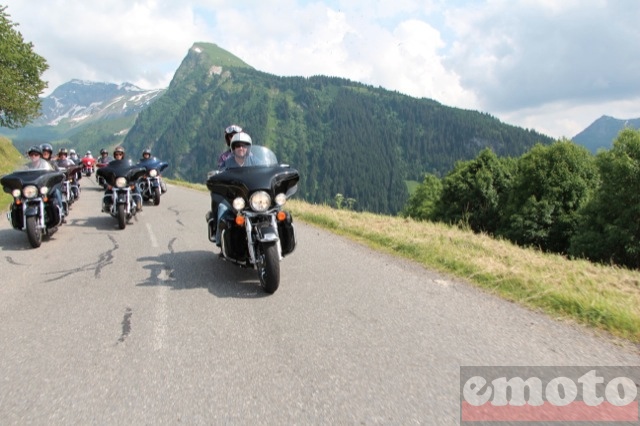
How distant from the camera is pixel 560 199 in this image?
3656 cm

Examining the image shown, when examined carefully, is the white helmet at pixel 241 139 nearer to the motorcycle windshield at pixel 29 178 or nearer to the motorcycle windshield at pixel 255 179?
the motorcycle windshield at pixel 255 179

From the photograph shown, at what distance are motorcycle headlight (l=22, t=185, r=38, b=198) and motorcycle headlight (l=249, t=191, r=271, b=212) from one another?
572 cm

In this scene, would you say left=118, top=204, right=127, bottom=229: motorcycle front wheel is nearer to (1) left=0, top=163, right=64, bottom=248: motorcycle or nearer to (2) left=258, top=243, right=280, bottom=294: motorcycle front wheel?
(1) left=0, top=163, right=64, bottom=248: motorcycle

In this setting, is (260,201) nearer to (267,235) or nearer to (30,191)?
(267,235)

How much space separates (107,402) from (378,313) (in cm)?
275

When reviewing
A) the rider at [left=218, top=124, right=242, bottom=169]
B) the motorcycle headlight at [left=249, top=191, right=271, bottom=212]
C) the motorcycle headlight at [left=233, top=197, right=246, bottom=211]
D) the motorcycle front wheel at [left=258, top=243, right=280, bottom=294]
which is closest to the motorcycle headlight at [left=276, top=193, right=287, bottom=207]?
the motorcycle headlight at [left=249, top=191, right=271, bottom=212]

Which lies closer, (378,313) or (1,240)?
(378,313)

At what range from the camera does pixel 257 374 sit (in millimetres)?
3398

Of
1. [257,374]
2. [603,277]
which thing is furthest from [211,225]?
[603,277]

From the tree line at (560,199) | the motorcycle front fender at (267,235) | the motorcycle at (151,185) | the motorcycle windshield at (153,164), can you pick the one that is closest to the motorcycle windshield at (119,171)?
the motorcycle at (151,185)

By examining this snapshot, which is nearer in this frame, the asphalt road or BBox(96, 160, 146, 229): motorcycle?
the asphalt road

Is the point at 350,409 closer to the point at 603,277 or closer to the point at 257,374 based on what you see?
the point at 257,374

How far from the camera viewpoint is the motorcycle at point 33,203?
333 inches

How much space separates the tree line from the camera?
28.9m
